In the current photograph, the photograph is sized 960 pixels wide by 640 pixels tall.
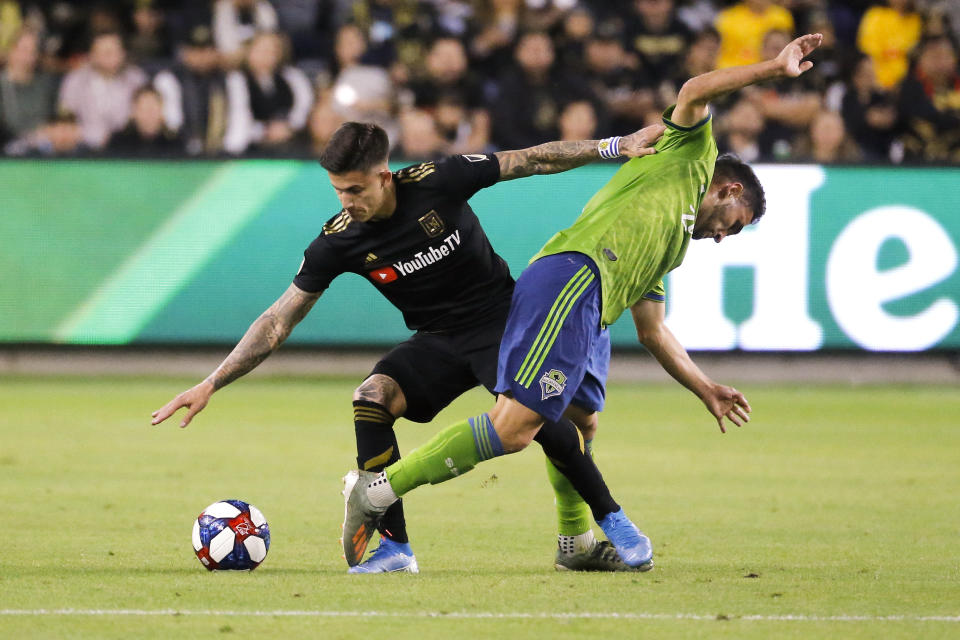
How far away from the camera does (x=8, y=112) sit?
1539 cm

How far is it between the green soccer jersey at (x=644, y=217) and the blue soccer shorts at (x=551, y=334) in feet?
0.26

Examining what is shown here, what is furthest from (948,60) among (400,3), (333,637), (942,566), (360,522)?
(333,637)

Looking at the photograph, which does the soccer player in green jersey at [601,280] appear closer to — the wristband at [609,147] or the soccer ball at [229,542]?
the wristband at [609,147]

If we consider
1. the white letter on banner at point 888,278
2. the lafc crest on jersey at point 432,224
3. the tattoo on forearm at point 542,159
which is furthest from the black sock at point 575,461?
the white letter on banner at point 888,278

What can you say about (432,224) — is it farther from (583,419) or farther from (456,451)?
(583,419)

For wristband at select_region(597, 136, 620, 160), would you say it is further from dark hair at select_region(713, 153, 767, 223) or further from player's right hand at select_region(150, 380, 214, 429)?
player's right hand at select_region(150, 380, 214, 429)

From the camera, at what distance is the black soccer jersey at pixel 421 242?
6.33 m

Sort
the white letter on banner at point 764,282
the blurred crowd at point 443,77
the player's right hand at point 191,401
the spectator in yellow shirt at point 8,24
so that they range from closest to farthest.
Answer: the player's right hand at point 191,401 → the white letter on banner at point 764,282 → the blurred crowd at point 443,77 → the spectator in yellow shirt at point 8,24

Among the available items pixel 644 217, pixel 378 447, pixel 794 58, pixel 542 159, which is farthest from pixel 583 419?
pixel 794 58

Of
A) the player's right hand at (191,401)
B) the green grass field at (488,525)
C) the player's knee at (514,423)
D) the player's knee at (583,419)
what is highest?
the player's right hand at (191,401)

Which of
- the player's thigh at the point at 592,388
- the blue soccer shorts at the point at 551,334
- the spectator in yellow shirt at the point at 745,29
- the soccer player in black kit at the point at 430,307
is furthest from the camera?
the spectator in yellow shirt at the point at 745,29

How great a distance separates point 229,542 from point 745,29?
1182 cm

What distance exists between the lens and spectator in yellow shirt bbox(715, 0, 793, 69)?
16562 mm

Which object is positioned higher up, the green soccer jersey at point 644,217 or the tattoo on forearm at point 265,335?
the green soccer jersey at point 644,217
